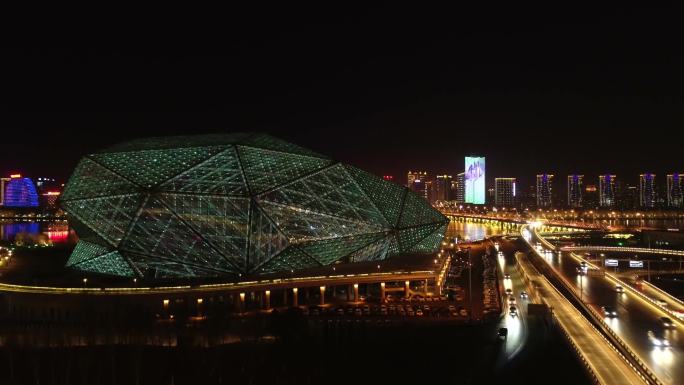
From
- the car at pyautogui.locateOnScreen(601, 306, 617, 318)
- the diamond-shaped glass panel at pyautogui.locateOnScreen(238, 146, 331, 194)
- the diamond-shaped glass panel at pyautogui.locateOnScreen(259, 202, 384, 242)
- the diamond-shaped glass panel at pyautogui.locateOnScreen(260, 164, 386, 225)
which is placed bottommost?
the car at pyautogui.locateOnScreen(601, 306, 617, 318)

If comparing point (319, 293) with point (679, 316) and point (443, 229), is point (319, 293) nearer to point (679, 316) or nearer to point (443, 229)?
point (443, 229)

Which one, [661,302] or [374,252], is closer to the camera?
[661,302]

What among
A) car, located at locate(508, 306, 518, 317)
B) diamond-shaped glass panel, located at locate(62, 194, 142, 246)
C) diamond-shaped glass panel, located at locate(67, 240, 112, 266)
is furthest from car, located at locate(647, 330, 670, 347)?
diamond-shaped glass panel, located at locate(67, 240, 112, 266)

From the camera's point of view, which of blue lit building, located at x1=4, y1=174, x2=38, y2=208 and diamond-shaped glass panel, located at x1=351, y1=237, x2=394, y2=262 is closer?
diamond-shaped glass panel, located at x1=351, y1=237, x2=394, y2=262

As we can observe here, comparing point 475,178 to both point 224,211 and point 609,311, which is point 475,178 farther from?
point 224,211

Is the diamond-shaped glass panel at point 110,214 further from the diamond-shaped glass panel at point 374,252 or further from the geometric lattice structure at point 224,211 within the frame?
the diamond-shaped glass panel at point 374,252

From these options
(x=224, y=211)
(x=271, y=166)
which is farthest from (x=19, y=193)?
(x=224, y=211)

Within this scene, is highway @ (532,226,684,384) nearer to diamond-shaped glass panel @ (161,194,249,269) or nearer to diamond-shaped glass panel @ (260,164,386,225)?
diamond-shaped glass panel @ (260,164,386,225)
